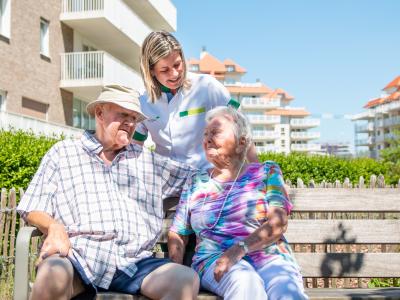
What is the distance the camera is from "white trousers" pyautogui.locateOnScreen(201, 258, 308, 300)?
140 inches

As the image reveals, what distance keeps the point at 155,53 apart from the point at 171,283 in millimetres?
1624

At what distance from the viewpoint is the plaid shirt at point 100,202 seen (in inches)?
149

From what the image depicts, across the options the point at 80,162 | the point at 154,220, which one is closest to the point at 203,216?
the point at 154,220

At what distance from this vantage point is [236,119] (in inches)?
162

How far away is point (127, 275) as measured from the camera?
378 centimetres

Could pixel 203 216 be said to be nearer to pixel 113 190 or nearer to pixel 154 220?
pixel 154 220

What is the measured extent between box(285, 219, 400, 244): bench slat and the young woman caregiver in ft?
2.73

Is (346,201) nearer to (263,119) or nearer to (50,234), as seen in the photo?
(50,234)

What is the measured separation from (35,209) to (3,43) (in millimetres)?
16297

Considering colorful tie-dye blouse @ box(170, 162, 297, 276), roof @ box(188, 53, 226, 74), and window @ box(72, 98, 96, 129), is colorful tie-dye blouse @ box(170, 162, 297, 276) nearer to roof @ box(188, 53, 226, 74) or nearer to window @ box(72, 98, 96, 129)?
window @ box(72, 98, 96, 129)

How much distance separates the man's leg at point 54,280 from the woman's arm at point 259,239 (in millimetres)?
879

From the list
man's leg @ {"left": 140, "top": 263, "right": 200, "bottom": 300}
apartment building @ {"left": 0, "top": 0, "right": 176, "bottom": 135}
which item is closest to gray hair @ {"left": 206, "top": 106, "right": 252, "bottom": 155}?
man's leg @ {"left": 140, "top": 263, "right": 200, "bottom": 300}

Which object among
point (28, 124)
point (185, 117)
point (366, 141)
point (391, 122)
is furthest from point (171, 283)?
point (366, 141)

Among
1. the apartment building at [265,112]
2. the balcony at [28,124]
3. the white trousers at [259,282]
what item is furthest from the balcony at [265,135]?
the white trousers at [259,282]
